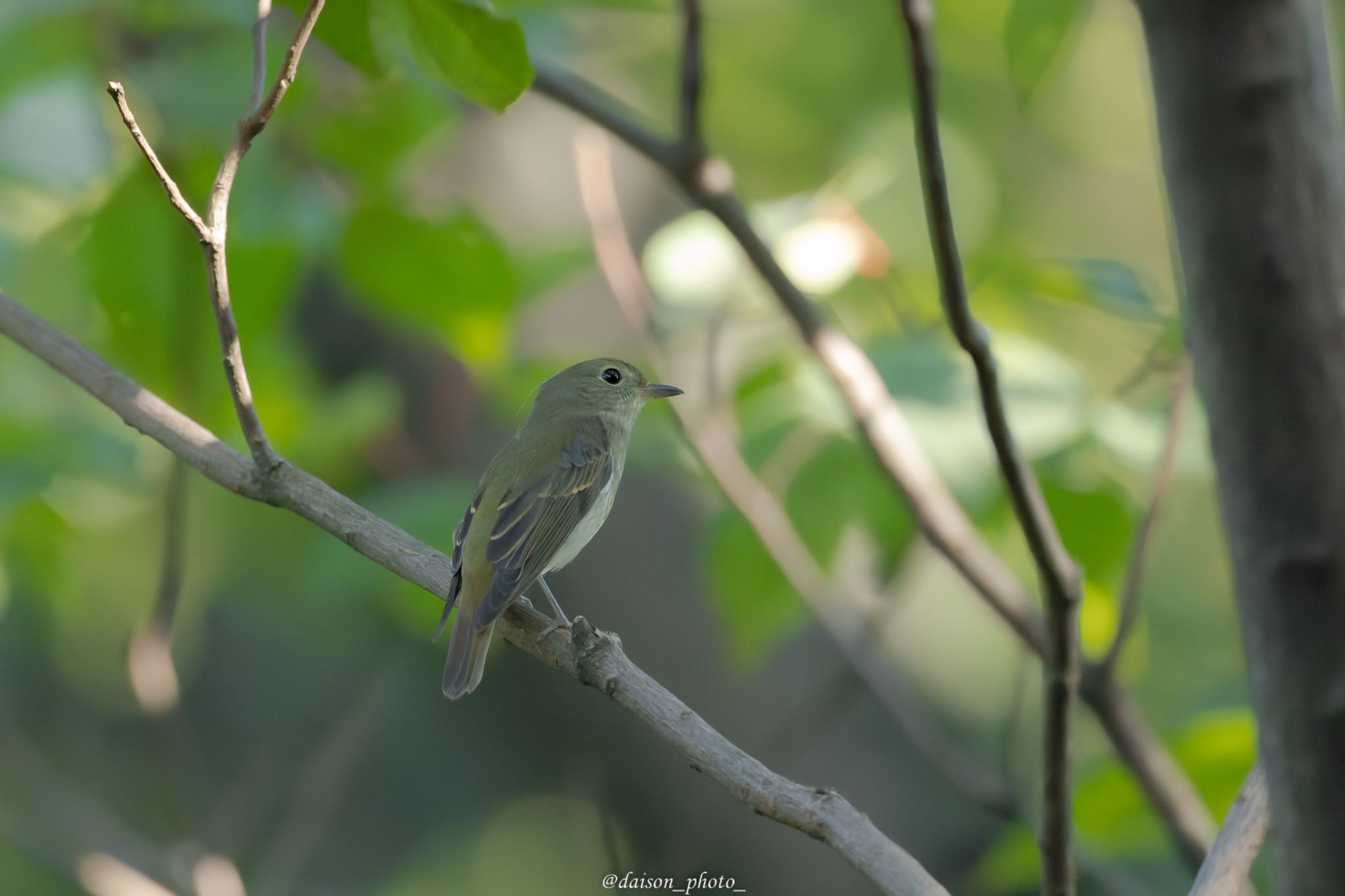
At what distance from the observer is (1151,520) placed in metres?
2.14

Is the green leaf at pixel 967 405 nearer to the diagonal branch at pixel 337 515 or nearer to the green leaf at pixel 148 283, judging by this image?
the diagonal branch at pixel 337 515

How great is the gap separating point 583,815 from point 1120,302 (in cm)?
308

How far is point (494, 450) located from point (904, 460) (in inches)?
86.9

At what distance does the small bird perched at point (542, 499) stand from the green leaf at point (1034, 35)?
1.10 m

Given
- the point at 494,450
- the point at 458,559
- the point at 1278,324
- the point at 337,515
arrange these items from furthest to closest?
the point at 494,450, the point at 458,559, the point at 337,515, the point at 1278,324

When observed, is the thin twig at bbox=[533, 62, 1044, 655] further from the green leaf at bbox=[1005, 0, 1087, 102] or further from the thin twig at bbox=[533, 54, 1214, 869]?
the green leaf at bbox=[1005, 0, 1087, 102]

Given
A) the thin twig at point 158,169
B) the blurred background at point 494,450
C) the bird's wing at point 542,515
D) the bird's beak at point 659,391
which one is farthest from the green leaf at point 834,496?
the thin twig at point 158,169

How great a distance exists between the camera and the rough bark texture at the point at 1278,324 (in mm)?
914

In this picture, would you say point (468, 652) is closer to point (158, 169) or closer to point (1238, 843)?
point (158, 169)

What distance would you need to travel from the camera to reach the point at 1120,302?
2.23 m

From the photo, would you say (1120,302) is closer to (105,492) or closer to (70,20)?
(70,20)

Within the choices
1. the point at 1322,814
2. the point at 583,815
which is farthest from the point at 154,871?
the point at 1322,814

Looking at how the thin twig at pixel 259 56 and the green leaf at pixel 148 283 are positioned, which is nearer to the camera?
the thin twig at pixel 259 56

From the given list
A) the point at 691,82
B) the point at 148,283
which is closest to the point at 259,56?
the point at 691,82
